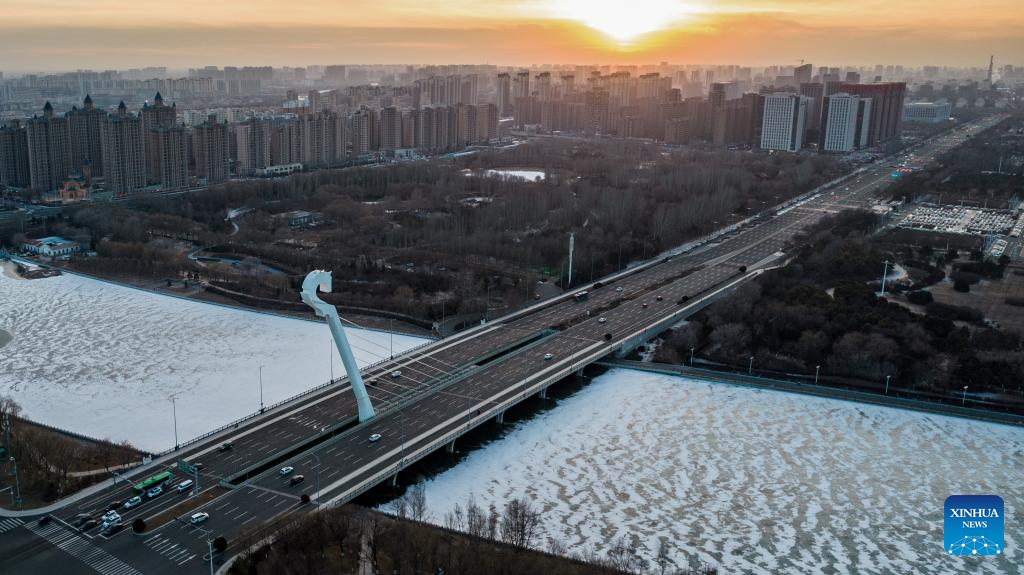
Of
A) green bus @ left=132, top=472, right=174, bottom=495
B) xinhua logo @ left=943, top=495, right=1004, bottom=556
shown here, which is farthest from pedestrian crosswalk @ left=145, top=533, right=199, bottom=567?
xinhua logo @ left=943, top=495, right=1004, bottom=556

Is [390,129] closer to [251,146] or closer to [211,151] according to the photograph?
[251,146]

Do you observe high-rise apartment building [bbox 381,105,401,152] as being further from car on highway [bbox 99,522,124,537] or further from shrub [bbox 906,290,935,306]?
car on highway [bbox 99,522,124,537]

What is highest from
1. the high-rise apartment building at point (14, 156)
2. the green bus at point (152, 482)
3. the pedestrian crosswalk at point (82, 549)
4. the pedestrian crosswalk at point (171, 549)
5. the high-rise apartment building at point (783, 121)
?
the high-rise apartment building at point (783, 121)

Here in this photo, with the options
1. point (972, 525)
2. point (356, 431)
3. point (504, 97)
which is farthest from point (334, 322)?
point (504, 97)

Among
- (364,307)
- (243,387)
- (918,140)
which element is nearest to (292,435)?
(243,387)

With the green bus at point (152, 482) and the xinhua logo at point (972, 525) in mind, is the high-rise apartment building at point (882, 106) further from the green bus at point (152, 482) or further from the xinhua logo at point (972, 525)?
the green bus at point (152, 482)

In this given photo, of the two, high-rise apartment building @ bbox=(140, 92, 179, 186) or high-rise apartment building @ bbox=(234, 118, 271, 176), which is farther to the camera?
high-rise apartment building @ bbox=(234, 118, 271, 176)

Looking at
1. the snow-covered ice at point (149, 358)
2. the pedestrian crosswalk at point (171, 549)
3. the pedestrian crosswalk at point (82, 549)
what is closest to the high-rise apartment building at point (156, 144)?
the snow-covered ice at point (149, 358)
